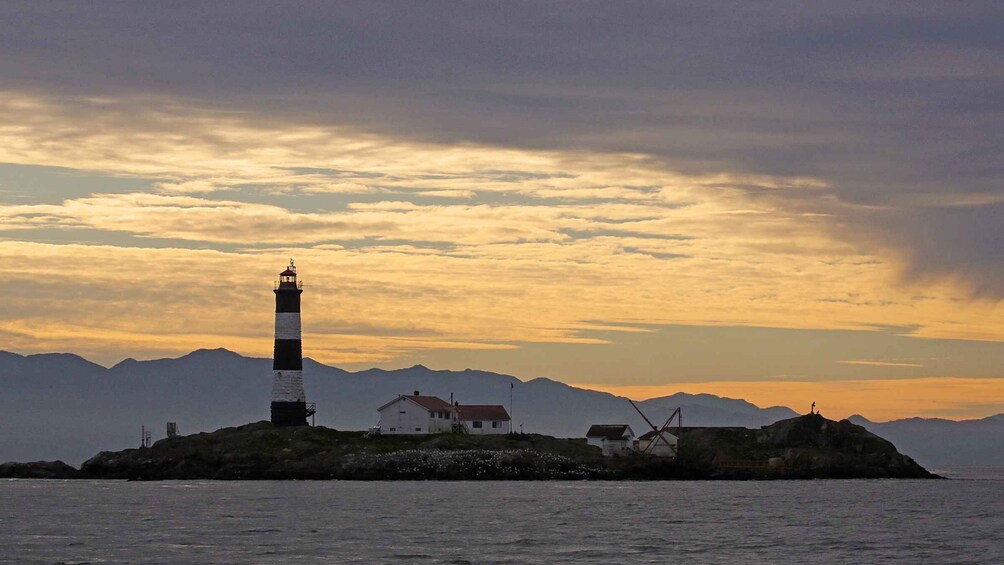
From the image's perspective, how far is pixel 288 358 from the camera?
136 meters

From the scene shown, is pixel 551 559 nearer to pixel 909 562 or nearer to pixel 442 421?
pixel 909 562

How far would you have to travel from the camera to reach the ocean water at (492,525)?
66.6 meters

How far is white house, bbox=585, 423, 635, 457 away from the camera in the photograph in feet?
501

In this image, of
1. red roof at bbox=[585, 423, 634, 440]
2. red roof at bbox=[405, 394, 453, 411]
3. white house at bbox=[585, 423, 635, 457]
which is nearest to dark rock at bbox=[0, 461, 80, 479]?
red roof at bbox=[405, 394, 453, 411]

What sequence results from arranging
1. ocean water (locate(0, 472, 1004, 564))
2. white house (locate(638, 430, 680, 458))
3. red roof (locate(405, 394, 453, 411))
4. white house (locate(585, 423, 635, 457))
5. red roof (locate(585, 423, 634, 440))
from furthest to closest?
red roof (locate(585, 423, 634, 440)) → white house (locate(585, 423, 635, 457)) → white house (locate(638, 430, 680, 458)) → red roof (locate(405, 394, 453, 411)) → ocean water (locate(0, 472, 1004, 564))

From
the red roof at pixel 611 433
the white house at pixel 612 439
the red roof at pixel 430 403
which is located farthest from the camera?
the red roof at pixel 611 433

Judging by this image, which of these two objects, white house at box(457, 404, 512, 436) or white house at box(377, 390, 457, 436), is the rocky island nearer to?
white house at box(377, 390, 457, 436)

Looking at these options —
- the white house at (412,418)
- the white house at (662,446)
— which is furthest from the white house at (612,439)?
the white house at (412,418)

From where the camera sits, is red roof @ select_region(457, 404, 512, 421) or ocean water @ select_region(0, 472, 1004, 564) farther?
red roof @ select_region(457, 404, 512, 421)

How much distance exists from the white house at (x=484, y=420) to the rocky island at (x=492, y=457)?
1029cm

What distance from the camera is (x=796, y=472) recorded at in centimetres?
14075

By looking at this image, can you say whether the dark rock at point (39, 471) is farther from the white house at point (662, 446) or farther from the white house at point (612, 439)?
the white house at point (662, 446)

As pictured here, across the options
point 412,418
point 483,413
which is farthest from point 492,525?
point 483,413

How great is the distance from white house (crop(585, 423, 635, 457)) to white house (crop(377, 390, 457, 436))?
631 inches
